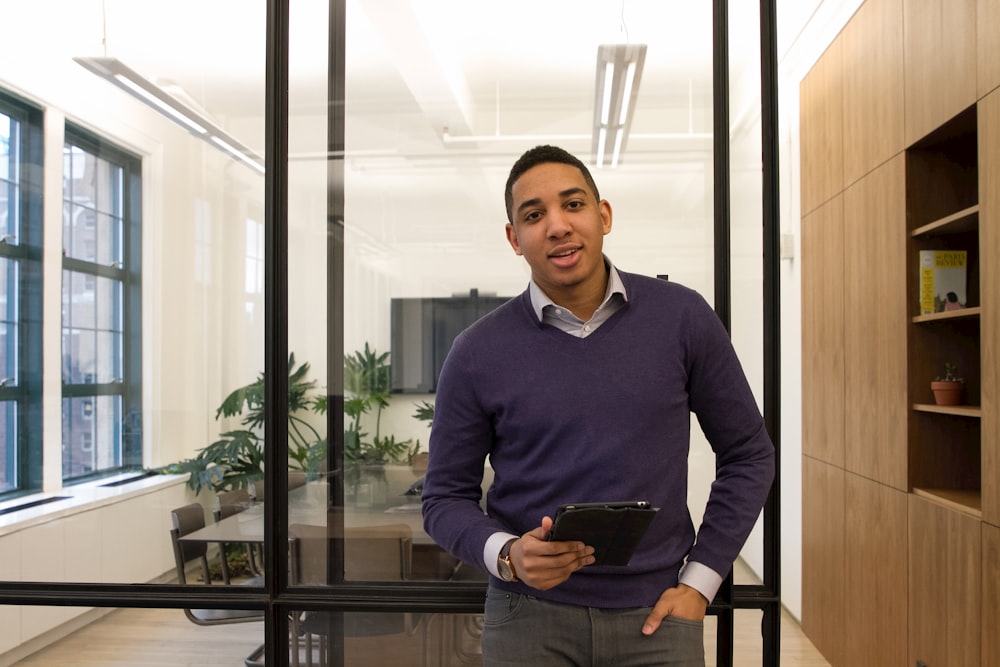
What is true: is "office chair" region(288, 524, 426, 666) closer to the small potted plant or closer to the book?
the small potted plant

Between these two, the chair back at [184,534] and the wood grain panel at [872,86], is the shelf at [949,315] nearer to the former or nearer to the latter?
the wood grain panel at [872,86]

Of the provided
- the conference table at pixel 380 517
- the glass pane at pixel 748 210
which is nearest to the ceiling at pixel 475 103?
the glass pane at pixel 748 210

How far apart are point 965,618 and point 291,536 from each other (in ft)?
7.45

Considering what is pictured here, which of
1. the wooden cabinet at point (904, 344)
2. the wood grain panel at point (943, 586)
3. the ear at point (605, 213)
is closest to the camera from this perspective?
the ear at point (605, 213)

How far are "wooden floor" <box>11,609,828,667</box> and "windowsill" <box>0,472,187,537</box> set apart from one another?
35 cm

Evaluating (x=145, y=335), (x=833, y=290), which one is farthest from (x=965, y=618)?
(x=145, y=335)

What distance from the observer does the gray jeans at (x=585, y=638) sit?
155 centimetres

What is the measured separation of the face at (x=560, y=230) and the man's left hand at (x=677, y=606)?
596 millimetres

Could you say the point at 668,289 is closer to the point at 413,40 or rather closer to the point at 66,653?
the point at 413,40

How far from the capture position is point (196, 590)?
8.02ft

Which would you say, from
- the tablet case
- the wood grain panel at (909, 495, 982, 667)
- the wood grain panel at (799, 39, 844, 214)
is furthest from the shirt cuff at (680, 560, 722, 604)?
the wood grain panel at (799, 39, 844, 214)

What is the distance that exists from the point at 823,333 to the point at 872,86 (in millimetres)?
1279

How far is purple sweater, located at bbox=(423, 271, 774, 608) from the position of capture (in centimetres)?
156

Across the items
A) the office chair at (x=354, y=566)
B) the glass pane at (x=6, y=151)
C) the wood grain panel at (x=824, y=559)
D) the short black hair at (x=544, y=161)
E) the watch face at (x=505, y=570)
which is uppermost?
the glass pane at (x=6, y=151)
